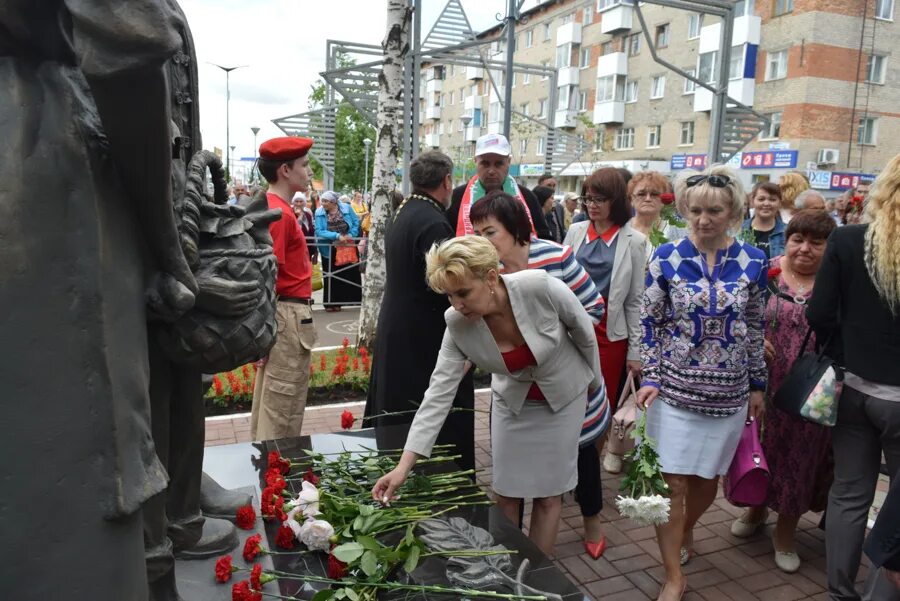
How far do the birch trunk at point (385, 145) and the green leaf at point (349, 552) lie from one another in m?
5.65

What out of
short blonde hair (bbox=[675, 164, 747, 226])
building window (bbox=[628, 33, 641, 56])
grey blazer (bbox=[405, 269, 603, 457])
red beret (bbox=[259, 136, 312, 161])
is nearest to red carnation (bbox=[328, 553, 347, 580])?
grey blazer (bbox=[405, 269, 603, 457])

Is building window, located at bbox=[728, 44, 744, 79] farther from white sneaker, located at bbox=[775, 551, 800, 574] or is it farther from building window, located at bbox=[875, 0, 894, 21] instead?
white sneaker, located at bbox=[775, 551, 800, 574]

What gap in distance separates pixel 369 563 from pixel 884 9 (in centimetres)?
3708

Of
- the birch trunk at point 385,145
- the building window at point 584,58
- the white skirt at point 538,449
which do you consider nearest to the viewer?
the white skirt at point 538,449

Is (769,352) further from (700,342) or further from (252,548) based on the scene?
(252,548)

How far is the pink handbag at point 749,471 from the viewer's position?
3.53 m

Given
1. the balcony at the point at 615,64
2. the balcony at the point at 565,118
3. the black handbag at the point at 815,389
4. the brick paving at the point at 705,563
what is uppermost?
the balcony at the point at 615,64

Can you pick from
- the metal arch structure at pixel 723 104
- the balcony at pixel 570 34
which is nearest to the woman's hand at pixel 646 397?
the metal arch structure at pixel 723 104

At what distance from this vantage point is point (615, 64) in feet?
131

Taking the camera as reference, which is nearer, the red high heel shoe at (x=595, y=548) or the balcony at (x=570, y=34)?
the red high heel shoe at (x=595, y=548)

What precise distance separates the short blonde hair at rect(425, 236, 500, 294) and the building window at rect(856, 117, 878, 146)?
34.4 meters

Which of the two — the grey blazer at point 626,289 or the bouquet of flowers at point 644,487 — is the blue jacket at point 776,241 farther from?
the bouquet of flowers at point 644,487

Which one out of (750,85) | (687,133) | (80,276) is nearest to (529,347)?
(80,276)

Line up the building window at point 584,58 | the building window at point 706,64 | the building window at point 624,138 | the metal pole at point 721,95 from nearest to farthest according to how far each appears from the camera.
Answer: the metal pole at point 721,95 → the building window at point 706,64 → the building window at point 624,138 → the building window at point 584,58
